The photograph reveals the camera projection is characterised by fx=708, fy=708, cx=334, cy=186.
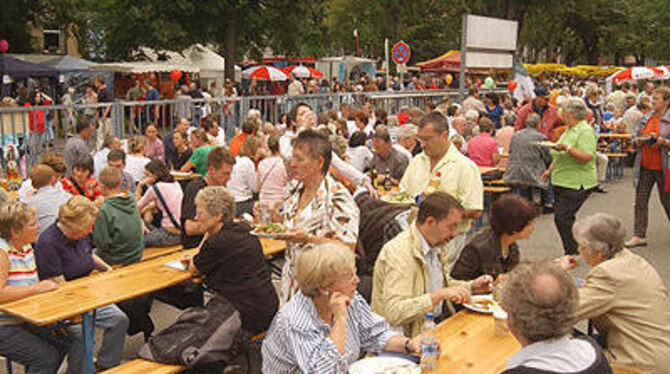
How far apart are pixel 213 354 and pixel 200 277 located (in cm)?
96

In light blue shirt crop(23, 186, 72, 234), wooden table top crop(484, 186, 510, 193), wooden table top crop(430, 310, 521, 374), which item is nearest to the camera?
wooden table top crop(430, 310, 521, 374)

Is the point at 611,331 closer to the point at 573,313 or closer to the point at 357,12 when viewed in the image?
the point at 573,313

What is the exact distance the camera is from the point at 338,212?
439cm

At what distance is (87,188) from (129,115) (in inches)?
176

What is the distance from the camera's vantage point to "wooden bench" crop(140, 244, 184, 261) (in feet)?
23.2

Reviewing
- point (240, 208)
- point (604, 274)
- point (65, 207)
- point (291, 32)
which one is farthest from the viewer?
point (291, 32)

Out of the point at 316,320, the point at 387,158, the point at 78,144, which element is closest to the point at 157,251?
→ the point at 78,144

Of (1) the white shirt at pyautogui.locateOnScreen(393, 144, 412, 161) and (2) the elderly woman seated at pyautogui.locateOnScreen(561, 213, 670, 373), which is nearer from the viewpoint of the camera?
(2) the elderly woman seated at pyautogui.locateOnScreen(561, 213, 670, 373)

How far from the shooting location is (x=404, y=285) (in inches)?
161

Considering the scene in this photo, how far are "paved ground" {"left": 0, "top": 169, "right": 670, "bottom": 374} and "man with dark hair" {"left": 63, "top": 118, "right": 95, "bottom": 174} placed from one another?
3.08m

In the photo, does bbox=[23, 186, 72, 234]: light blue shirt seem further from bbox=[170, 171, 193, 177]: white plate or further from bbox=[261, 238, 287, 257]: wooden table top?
bbox=[170, 171, 193, 177]: white plate

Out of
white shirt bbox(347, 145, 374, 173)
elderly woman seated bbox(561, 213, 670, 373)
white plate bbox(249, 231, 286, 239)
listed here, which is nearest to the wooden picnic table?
white shirt bbox(347, 145, 374, 173)

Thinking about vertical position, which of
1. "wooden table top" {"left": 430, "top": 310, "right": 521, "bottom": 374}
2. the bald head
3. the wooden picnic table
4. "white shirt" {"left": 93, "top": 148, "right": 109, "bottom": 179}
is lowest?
"wooden table top" {"left": 430, "top": 310, "right": 521, "bottom": 374}

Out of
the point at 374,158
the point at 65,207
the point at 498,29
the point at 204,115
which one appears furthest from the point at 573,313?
the point at 498,29
